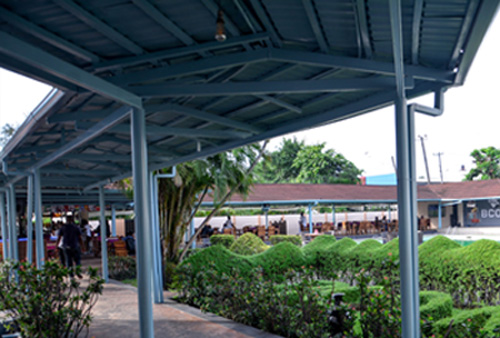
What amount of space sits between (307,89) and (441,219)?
1284 inches

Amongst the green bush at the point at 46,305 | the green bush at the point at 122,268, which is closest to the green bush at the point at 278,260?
the green bush at the point at 122,268

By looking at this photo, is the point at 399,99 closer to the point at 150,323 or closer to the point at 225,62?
the point at 225,62

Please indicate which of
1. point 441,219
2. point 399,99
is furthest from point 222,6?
point 441,219

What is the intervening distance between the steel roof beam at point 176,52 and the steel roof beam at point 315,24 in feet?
1.27

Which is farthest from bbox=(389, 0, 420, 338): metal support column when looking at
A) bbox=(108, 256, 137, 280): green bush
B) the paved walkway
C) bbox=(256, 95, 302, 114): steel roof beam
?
bbox=(108, 256, 137, 280): green bush

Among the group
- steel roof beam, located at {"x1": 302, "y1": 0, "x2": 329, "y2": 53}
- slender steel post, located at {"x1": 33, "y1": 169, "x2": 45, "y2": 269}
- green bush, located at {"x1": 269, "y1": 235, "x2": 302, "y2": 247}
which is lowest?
green bush, located at {"x1": 269, "y1": 235, "x2": 302, "y2": 247}

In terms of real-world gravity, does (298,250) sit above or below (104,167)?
below

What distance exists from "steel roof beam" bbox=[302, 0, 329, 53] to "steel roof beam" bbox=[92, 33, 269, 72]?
39cm

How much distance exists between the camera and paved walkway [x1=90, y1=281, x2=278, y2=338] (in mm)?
5713

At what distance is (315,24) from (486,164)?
45448mm

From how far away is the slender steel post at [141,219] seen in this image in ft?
12.2

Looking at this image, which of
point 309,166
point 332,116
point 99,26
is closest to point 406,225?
point 332,116

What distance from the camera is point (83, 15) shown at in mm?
2885

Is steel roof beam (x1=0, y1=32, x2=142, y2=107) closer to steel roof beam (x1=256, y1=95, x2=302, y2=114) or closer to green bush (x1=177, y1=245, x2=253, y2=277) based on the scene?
steel roof beam (x1=256, y1=95, x2=302, y2=114)
